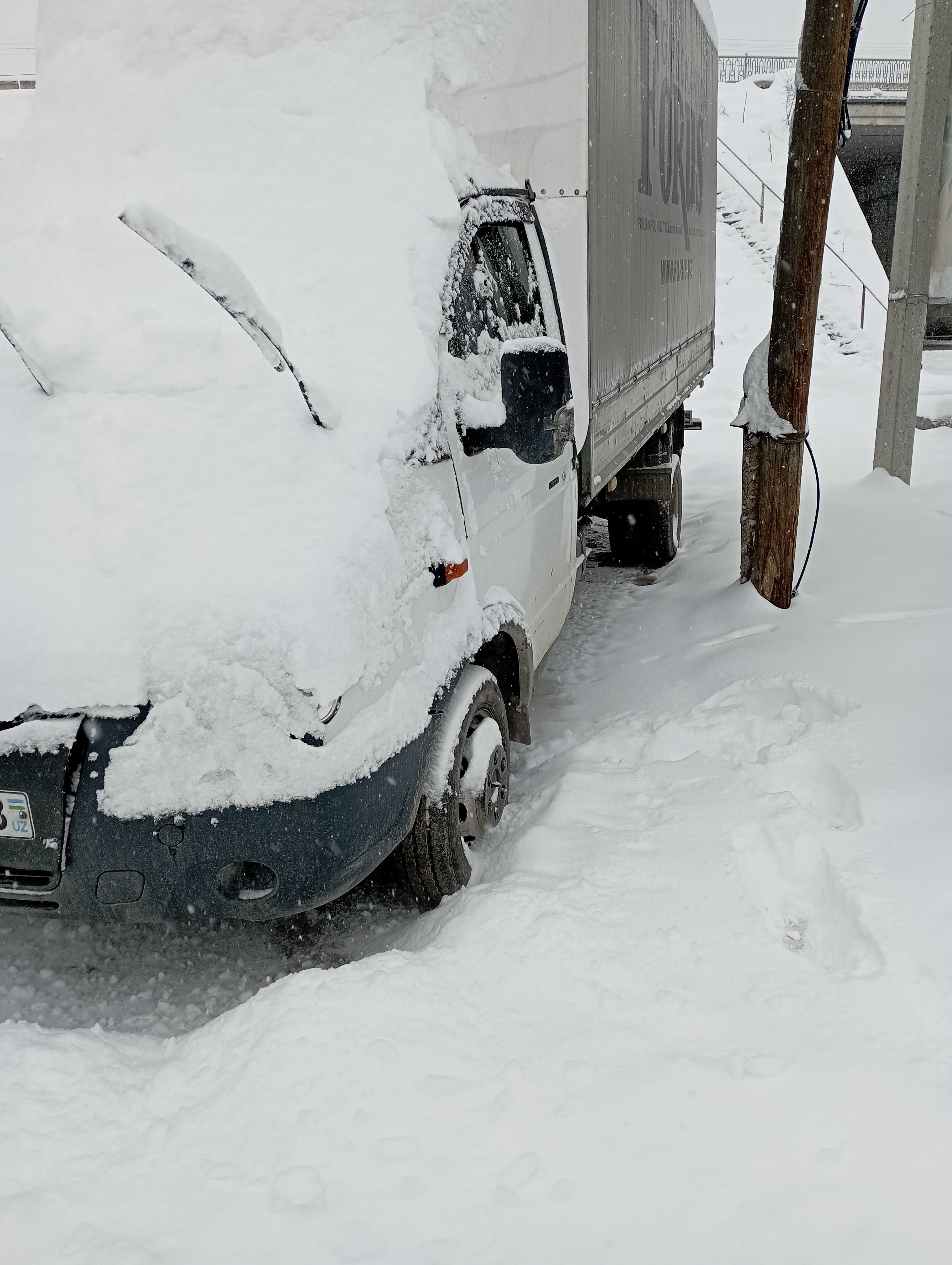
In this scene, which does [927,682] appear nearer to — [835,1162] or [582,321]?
[582,321]

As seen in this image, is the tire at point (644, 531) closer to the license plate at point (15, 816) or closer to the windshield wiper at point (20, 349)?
the windshield wiper at point (20, 349)

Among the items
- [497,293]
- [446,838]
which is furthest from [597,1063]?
[497,293]

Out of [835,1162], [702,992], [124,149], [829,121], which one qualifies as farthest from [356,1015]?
[829,121]

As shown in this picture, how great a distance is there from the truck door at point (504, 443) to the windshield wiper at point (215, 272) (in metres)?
0.63

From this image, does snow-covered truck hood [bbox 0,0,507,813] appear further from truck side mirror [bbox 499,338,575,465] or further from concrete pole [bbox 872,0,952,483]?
concrete pole [bbox 872,0,952,483]

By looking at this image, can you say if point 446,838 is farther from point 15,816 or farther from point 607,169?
point 607,169

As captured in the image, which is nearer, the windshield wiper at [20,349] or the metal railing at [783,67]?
the windshield wiper at [20,349]

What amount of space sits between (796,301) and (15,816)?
15.2 feet

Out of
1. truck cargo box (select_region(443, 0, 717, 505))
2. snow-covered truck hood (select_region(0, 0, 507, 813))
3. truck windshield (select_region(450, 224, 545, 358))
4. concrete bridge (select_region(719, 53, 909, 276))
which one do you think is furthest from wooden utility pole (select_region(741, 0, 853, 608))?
concrete bridge (select_region(719, 53, 909, 276))

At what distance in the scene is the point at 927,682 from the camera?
443 cm

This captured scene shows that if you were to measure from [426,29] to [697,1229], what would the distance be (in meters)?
3.50

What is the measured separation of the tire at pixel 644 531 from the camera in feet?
25.1

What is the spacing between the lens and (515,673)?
12.8 ft

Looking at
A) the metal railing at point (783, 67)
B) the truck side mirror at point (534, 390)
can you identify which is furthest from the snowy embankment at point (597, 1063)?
the metal railing at point (783, 67)
